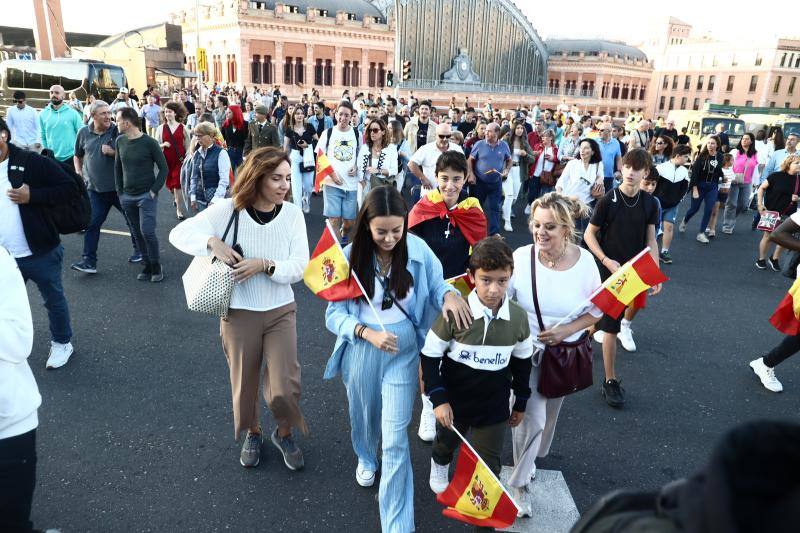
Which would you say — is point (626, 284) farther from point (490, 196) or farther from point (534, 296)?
point (490, 196)

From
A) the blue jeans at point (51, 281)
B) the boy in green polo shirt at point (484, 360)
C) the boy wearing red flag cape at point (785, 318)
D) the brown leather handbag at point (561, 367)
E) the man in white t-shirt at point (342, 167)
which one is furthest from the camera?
the man in white t-shirt at point (342, 167)

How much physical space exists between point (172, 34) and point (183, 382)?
66294 mm

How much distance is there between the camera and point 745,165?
10.3 m

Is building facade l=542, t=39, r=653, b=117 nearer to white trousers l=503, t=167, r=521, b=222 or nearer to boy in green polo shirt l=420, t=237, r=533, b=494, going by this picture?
white trousers l=503, t=167, r=521, b=222

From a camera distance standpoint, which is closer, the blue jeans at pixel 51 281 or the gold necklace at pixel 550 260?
the gold necklace at pixel 550 260

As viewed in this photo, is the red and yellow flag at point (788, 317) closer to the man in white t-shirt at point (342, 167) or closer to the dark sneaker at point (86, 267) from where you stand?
the man in white t-shirt at point (342, 167)

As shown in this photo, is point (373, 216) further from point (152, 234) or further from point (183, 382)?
point (152, 234)

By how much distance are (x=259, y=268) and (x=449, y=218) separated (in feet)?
5.44

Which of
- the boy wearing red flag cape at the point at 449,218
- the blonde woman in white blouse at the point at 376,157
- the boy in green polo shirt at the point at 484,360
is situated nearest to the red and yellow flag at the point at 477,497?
the boy in green polo shirt at the point at 484,360

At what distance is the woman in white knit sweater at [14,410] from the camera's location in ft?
6.70

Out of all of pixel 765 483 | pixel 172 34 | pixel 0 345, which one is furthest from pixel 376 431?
pixel 172 34

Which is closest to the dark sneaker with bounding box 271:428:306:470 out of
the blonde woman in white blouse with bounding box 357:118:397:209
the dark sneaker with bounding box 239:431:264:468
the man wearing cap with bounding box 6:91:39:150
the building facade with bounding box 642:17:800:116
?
the dark sneaker with bounding box 239:431:264:468

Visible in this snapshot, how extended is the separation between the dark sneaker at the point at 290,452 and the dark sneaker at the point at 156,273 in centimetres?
394

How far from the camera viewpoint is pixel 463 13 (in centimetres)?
6638
